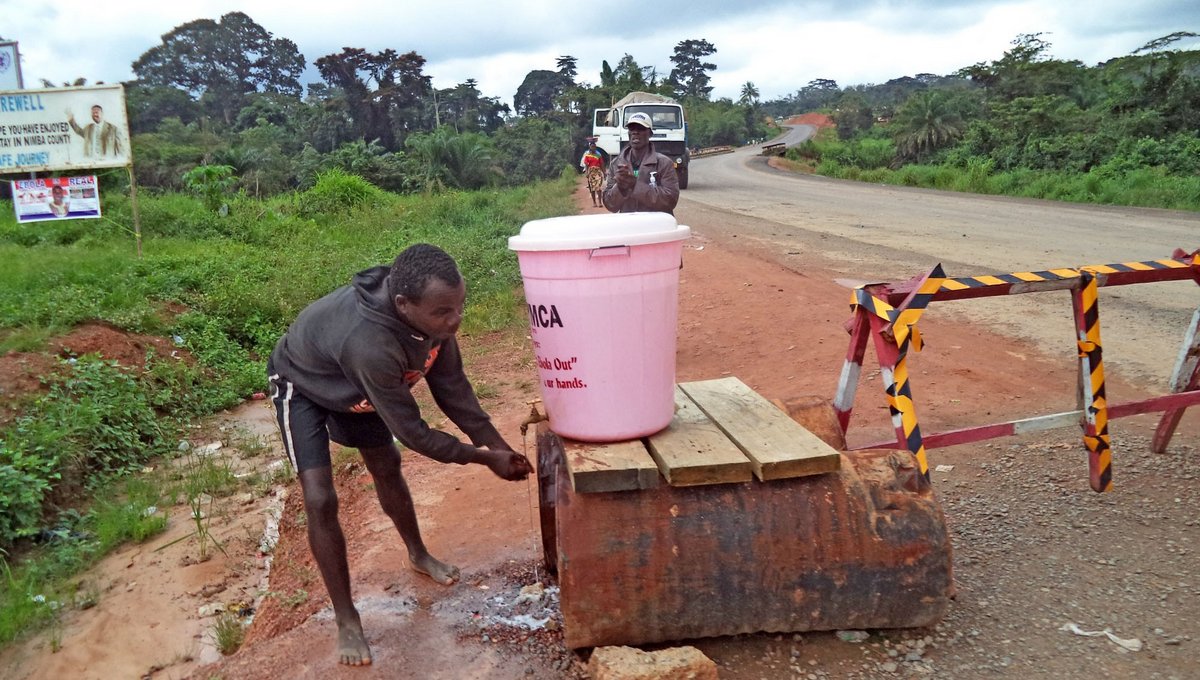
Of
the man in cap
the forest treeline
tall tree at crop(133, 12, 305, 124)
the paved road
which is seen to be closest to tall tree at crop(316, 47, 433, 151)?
the forest treeline

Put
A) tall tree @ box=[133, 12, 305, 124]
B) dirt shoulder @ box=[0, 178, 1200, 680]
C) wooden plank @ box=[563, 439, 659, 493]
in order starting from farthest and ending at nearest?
tall tree @ box=[133, 12, 305, 124] < dirt shoulder @ box=[0, 178, 1200, 680] < wooden plank @ box=[563, 439, 659, 493]

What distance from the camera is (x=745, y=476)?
7.86 feet

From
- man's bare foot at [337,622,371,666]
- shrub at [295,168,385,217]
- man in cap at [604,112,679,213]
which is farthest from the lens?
shrub at [295,168,385,217]

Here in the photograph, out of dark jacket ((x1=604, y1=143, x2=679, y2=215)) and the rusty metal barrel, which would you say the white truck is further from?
the rusty metal barrel

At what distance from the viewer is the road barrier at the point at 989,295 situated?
2.84 metres

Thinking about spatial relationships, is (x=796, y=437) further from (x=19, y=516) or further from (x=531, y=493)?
(x=19, y=516)

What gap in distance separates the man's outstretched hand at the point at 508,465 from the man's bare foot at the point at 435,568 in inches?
A: 28.1

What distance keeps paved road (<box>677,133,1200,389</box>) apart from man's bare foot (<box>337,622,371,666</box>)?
15.0ft

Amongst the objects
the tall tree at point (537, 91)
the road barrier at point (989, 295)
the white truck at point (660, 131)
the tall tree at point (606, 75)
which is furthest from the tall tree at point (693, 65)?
the road barrier at point (989, 295)

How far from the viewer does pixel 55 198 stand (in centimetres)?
978

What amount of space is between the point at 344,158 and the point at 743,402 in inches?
1034

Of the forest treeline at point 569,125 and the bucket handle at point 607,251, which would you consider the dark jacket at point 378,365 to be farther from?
the forest treeline at point 569,125

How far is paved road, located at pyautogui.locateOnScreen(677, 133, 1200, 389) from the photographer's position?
5.97 metres

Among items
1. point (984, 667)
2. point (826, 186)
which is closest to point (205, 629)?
point (984, 667)
